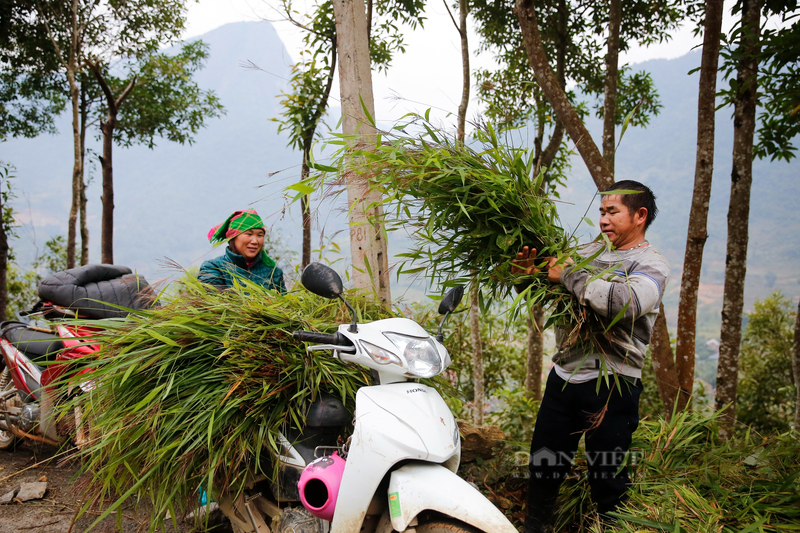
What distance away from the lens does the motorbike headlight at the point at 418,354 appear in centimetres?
174

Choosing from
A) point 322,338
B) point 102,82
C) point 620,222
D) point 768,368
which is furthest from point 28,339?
point 768,368

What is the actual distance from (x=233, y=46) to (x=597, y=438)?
296 ft

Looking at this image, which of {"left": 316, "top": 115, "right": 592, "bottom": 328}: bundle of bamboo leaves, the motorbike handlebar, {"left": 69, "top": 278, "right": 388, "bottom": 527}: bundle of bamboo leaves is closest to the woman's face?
{"left": 69, "top": 278, "right": 388, "bottom": 527}: bundle of bamboo leaves

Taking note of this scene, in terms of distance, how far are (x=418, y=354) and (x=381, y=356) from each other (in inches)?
5.5

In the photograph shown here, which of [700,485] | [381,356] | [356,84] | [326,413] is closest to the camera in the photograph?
[381,356]

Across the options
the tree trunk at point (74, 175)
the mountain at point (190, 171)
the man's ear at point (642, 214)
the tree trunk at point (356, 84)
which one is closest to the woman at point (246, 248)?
the tree trunk at point (356, 84)

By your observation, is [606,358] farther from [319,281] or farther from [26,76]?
[26,76]

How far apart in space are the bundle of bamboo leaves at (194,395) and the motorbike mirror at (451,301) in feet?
1.43

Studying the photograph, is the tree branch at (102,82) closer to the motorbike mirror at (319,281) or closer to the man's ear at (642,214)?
the motorbike mirror at (319,281)

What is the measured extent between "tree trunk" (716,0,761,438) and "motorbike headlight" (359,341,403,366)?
3.41m

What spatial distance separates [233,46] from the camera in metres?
80.5

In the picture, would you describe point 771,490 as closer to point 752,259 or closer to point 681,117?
point 752,259

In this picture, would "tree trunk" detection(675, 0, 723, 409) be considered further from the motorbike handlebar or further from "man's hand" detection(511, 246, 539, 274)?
the motorbike handlebar

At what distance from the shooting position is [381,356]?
1.70 metres
